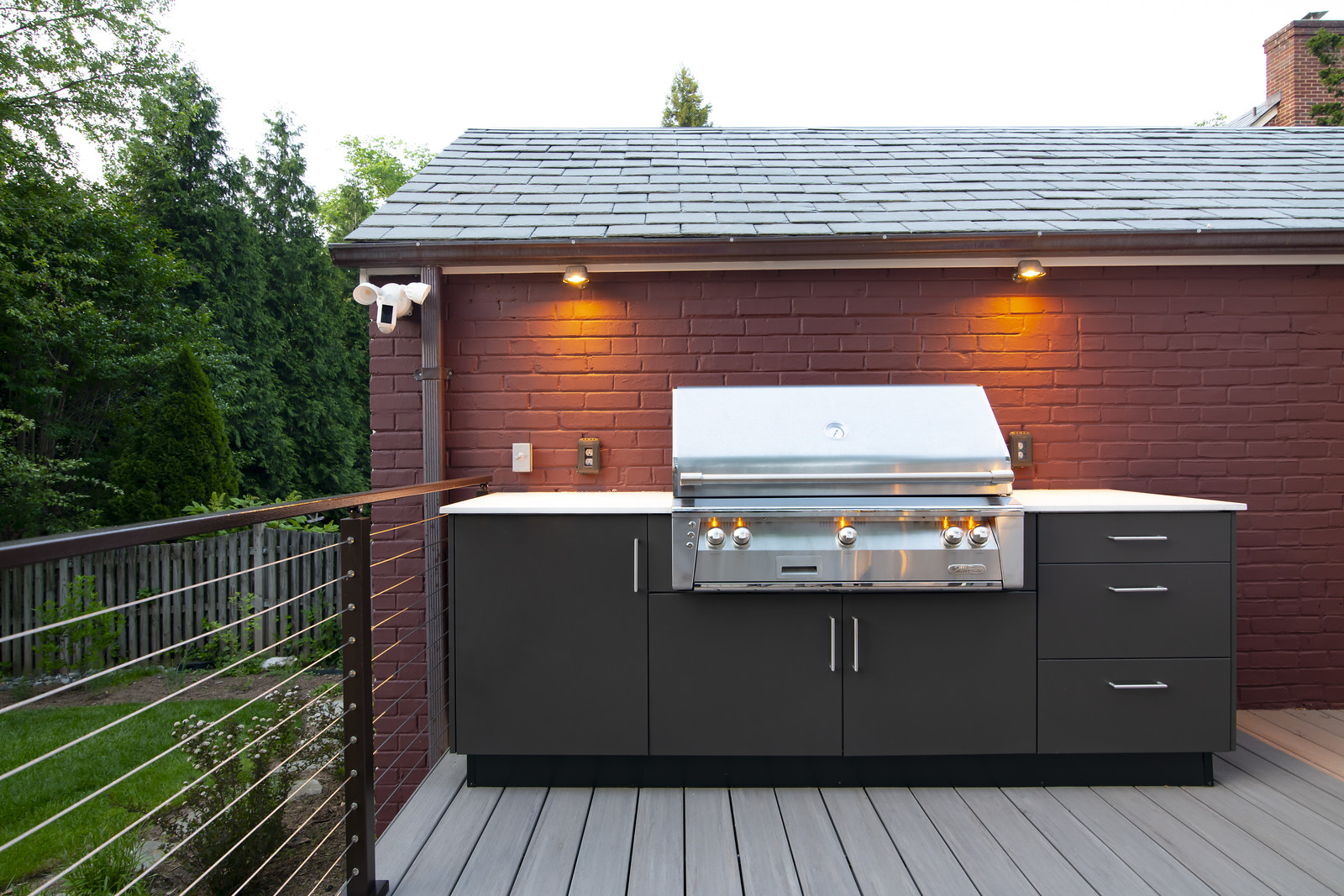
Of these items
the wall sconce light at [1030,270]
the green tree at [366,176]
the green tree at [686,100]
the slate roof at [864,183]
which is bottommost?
the wall sconce light at [1030,270]

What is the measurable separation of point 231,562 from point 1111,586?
23.7 ft

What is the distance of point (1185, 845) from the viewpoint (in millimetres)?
2143

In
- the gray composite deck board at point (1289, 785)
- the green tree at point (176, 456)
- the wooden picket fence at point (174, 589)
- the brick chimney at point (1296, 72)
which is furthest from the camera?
the brick chimney at point (1296, 72)

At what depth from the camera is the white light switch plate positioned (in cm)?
335

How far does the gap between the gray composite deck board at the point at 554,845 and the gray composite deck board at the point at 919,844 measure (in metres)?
1.01

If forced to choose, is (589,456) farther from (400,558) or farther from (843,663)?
(843,663)

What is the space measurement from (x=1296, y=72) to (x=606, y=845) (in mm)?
13809

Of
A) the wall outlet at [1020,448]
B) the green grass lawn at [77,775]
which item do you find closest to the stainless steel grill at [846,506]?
the wall outlet at [1020,448]

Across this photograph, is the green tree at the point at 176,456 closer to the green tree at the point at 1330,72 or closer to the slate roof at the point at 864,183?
the slate roof at the point at 864,183

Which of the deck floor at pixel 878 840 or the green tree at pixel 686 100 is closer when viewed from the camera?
the deck floor at pixel 878 840

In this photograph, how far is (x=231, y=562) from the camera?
667 centimetres

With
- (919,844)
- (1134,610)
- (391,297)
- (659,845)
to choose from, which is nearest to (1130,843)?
(919,844)

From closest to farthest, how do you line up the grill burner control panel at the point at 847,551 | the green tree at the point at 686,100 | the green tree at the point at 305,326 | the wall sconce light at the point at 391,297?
the grill burner control panel at the point at 847,551, the wall sconce light at the point at 391,297, the green tree at the point at 305,326, the green tree at the point at 686,100

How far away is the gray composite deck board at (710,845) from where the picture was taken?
1.97 m
